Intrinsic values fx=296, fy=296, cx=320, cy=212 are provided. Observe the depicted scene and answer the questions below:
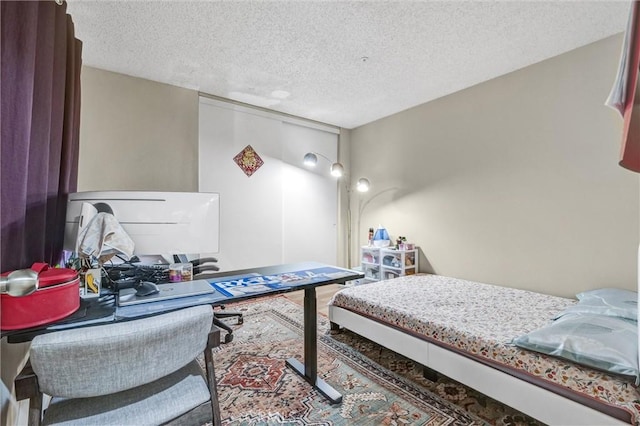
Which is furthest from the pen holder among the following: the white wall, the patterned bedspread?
the white wall

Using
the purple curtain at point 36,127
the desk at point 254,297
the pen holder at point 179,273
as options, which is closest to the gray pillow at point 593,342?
the desk at point 254,297

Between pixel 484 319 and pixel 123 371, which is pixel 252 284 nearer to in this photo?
pixel 123 371

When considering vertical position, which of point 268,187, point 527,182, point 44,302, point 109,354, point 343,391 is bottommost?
point 343,391

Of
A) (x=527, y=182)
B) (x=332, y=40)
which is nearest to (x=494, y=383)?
(x=527, y=182)

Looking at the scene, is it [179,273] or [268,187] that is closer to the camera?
[179,273]

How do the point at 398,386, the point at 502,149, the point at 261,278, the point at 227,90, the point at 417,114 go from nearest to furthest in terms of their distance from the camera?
the point at 261,278 → the point at 398,386 → the point at 502,149 → the point at 227,90 → the point at 417,114

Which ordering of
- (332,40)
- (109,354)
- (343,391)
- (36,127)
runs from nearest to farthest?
(109,354), (36,127), (343,391), (332,40)

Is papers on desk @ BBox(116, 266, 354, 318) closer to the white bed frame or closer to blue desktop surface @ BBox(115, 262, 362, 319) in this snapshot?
blue desktop surface @ BBox(115, 262, 362, 319)

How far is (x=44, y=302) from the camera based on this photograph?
100cm

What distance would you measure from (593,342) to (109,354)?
1.95m

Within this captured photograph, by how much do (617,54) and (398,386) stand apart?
2948mm

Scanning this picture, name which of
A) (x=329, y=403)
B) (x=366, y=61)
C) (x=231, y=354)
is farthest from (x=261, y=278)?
(x=366, y=61)

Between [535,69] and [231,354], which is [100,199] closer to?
[231,354]

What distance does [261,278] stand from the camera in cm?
168
